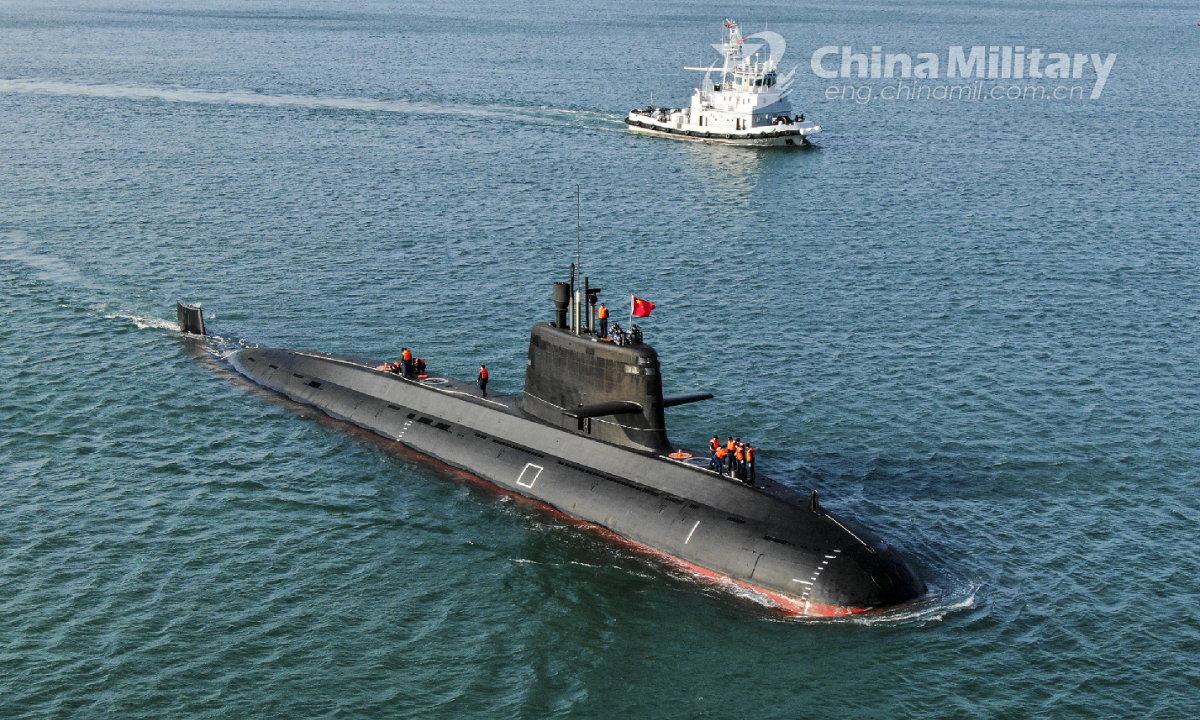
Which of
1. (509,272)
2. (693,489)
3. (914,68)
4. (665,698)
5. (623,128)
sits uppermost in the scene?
(914,68)

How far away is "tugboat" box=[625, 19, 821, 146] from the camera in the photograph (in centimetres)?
11588

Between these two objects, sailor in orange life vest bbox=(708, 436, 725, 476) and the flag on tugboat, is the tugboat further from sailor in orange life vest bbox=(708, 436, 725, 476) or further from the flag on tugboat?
sailor in orange life vest bbox=(708, 436, 725, 476)

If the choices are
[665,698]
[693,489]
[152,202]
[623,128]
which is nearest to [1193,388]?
[693,489]

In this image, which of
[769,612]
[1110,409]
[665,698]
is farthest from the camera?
[1110,409]

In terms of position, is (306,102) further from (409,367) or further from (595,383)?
(595,383)

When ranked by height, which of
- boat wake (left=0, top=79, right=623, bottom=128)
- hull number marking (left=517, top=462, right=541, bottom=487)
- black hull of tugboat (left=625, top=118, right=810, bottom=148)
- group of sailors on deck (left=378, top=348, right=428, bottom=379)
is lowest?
hull number marking (left=517, top=462, right=541, bottom=487)

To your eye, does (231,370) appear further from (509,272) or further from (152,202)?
(152,202)

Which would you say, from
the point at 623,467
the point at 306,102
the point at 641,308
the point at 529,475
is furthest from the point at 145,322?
the point at 306,102

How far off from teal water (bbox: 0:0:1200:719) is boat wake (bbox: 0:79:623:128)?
11.2 metres

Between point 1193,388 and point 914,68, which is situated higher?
point 914,68

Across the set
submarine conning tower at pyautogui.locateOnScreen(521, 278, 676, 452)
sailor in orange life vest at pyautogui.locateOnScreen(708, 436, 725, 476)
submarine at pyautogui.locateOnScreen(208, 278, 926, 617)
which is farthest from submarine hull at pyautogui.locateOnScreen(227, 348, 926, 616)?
submarine conning tower at pyautogui.locateOnScreen(521, 278, 676, 452)

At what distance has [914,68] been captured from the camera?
591 ft

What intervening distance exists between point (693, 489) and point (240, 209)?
185 ft

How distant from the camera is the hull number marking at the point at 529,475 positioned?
140 feet
